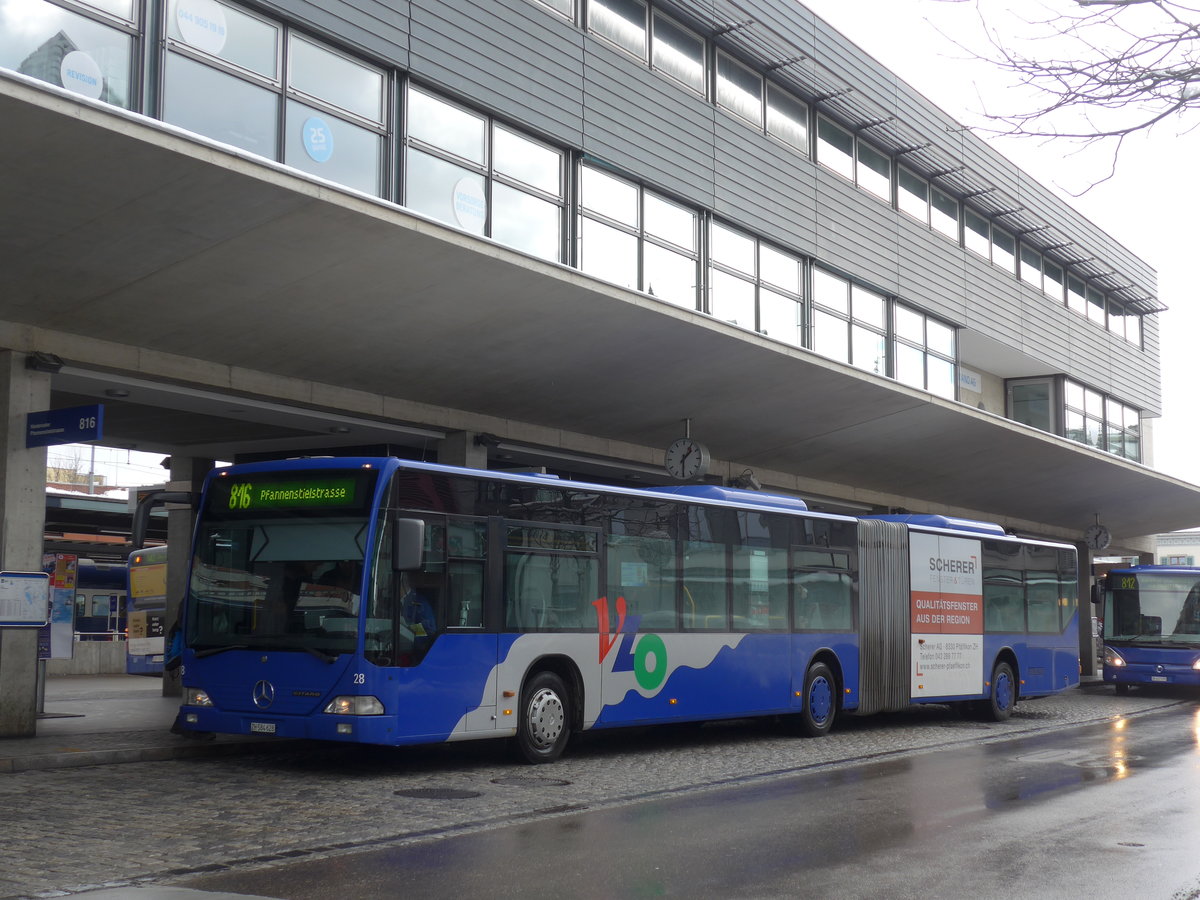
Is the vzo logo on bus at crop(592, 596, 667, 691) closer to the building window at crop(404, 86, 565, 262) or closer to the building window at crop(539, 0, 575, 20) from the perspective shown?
the building window at crop(404, 86, 565, 262)

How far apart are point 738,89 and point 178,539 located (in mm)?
11966

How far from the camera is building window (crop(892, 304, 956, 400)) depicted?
27156mm

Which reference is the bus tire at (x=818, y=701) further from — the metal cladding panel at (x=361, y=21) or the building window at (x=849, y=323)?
the metal cladding panel at (x=361, y=21)

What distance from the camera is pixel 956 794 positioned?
11.5 m

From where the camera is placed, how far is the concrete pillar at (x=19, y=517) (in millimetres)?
13469

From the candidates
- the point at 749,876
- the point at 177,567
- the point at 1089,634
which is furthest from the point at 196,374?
the point at 1089,634

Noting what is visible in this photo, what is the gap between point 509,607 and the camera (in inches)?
506

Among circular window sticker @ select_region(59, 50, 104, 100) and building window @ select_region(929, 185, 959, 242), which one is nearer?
circular window sticker @ select_region(59, 50, 104, 100)

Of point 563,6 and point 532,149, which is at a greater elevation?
point 563,6

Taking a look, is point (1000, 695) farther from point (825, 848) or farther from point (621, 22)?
point (825, 848)

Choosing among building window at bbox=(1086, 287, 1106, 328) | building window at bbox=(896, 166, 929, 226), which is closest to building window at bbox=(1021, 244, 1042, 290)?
building window at bbox=(1086, 287, 1106, 328)

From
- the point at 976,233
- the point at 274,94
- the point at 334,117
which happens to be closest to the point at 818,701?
the point at 334,117

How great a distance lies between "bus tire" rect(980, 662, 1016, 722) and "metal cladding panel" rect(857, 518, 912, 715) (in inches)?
97.2

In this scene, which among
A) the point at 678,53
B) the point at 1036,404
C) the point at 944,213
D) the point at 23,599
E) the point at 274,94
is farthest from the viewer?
the point at 1036,404
